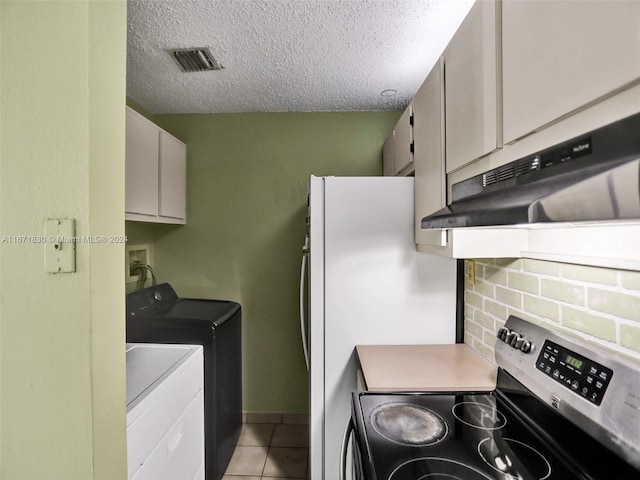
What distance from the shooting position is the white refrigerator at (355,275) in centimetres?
188

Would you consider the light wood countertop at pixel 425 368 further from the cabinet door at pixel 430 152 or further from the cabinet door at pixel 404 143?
the cabinet door at pixel 404 143

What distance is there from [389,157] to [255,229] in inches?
47.2

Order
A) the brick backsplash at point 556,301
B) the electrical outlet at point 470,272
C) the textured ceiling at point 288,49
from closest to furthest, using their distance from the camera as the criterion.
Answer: the brick backsplash at point 556,301 < the textured ceiling at point 288,49 < the electrical outlet at point 470,272

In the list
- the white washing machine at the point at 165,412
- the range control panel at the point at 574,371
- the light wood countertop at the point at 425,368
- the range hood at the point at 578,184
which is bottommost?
the white washing machine at the point at 165,412

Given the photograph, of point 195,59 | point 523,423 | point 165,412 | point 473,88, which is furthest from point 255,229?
point 523,423

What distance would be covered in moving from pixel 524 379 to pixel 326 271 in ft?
3.29

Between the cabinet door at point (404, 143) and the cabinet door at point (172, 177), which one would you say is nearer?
the cabinet door at point (404, 143)

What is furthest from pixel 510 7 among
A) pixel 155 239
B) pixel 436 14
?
pixel 155 239

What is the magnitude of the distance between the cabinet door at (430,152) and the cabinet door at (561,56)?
50 centimetres

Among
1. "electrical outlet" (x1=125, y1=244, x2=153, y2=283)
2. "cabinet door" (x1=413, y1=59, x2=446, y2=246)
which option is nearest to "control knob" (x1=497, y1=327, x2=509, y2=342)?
"cabinet door" (x1=413, y1=59, x2=446, y2=246)

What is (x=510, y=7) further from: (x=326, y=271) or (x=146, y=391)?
(x=146, y=391)

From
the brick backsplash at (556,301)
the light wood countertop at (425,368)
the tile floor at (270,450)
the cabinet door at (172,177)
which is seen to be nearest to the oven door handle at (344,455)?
the light wood countertop at (425,368)

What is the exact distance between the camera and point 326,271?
1.88 meters

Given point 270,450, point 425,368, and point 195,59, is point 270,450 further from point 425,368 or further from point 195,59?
point 195,59
